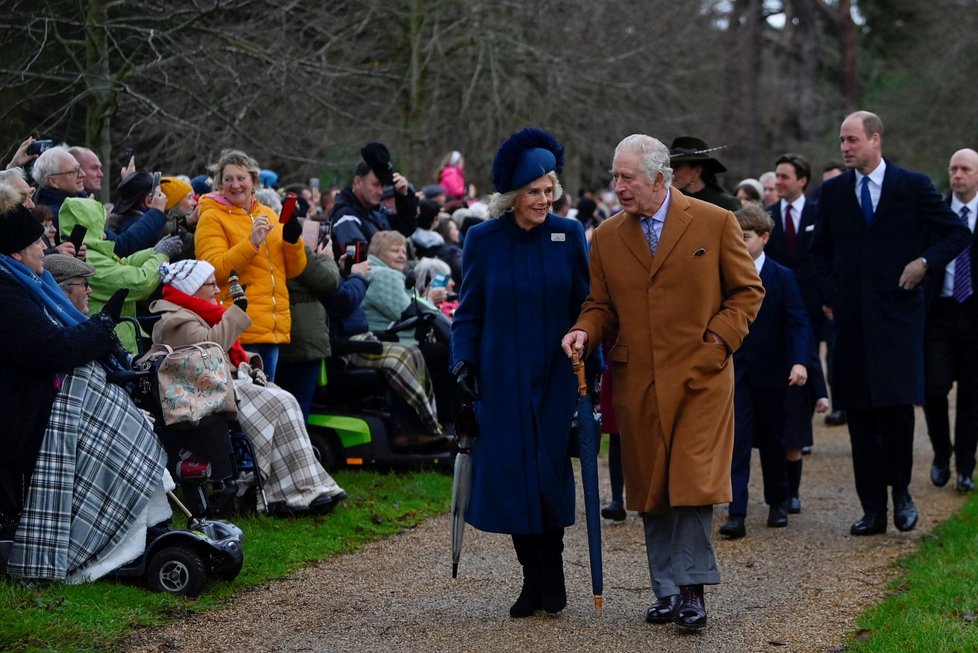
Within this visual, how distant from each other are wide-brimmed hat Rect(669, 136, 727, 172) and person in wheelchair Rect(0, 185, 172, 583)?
11.3ft

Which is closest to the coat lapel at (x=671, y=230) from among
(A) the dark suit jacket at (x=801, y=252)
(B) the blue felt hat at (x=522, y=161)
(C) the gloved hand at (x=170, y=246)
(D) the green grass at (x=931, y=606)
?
(B) the blue felt hat at (x=522, y=161)

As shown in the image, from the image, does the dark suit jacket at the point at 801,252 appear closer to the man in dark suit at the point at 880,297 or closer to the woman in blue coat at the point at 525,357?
the man in dark suit at the point at 880,297

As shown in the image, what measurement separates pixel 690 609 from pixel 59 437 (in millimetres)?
2890

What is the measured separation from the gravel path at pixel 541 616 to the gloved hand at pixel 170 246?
2213 millimetres

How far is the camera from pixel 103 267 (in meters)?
8.36

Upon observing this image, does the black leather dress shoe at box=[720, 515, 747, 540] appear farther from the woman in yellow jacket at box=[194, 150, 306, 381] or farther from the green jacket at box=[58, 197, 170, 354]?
the green jacket at box=[58, 197, 170, 354]

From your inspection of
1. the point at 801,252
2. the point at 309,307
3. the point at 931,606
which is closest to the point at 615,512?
the point at 309,307

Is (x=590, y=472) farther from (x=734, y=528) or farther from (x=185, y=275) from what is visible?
(x=185, y=275)

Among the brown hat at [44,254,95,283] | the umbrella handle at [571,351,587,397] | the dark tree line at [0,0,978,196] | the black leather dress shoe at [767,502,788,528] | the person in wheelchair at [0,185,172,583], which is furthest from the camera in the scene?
the dark tree line at [0,0,978,196]

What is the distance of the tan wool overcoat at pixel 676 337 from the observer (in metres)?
6.41

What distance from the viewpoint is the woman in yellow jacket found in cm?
912

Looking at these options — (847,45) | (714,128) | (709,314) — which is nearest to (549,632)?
(709,314)

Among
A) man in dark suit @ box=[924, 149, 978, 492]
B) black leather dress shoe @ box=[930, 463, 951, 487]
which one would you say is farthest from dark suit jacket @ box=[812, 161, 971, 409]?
black leather dress shoe @ box=[930, 463, 951, 487]

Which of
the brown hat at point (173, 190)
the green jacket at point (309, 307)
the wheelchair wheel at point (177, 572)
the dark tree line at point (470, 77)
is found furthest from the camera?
the dark tree line at point (470, 77)
